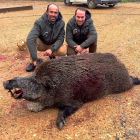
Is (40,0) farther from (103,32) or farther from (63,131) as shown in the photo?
(63,131)

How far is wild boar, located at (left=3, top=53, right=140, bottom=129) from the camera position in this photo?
3.32m

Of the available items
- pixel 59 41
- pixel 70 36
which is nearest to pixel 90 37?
pixel 70 36

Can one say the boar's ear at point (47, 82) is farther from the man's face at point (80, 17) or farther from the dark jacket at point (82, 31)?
the man's face at point (80, 17)

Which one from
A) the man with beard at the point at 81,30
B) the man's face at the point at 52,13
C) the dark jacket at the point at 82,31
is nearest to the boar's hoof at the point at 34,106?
the man with beard at the point at 81,30

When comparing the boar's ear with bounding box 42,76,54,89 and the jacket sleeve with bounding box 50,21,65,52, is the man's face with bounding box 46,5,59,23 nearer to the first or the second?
the jacket sleeve with bounding box 50,21,65,52

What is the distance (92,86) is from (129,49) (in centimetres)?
339

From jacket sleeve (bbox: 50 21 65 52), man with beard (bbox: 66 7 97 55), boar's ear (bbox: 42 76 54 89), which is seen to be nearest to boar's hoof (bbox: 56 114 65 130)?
boar's ear (bbox: 42 76 54 89)

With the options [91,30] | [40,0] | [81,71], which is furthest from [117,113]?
[40,0]

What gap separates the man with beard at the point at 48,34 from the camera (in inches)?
194

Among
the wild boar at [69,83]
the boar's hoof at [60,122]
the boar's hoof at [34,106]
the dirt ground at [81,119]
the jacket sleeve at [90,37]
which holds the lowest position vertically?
the dirt ground at [81,119]

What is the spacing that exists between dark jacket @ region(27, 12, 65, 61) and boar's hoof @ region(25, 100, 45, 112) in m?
1.74

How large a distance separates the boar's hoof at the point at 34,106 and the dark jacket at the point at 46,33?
1.74m

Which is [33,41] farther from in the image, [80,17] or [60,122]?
[60,122]

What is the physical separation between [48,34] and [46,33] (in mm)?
76
